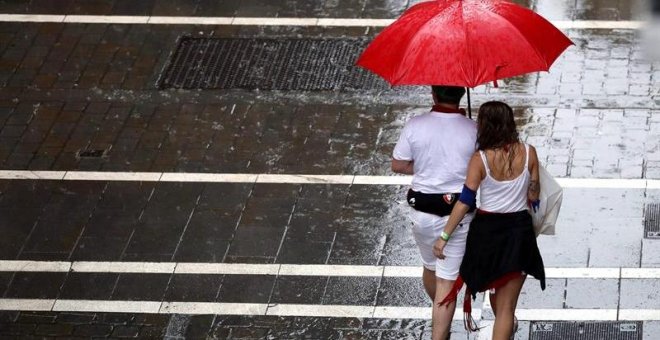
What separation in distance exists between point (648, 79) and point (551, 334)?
430 cm

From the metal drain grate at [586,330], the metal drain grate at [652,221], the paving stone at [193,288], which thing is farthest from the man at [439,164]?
the metal drain grate at [652,221]

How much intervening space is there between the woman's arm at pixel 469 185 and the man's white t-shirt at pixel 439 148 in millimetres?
157

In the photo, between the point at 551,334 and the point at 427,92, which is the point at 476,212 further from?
the point at 427,92

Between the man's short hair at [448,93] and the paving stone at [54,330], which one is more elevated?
the man's short hair at [448,93]

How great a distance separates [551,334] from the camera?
9.46 metres

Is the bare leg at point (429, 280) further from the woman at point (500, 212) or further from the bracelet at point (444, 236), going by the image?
the bracelet at point (444, 236)

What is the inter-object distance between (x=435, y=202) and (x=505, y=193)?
18.4 inches

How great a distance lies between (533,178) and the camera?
8.16 meters

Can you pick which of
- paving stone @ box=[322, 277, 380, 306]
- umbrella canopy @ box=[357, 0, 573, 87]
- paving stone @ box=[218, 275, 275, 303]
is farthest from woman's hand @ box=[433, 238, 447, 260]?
paving stone @ box=[218, 275, 275, 303]

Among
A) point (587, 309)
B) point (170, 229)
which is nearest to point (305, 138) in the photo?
point (170, 229)

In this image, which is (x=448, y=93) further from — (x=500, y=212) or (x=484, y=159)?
(x=500, y=212)

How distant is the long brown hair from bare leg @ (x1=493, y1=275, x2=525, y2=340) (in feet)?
2.67

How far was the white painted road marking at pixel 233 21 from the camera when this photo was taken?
14.1 m

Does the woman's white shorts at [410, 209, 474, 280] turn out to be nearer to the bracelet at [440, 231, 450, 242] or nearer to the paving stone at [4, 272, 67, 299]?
the bracelet at [440, 231, 450, 242]
